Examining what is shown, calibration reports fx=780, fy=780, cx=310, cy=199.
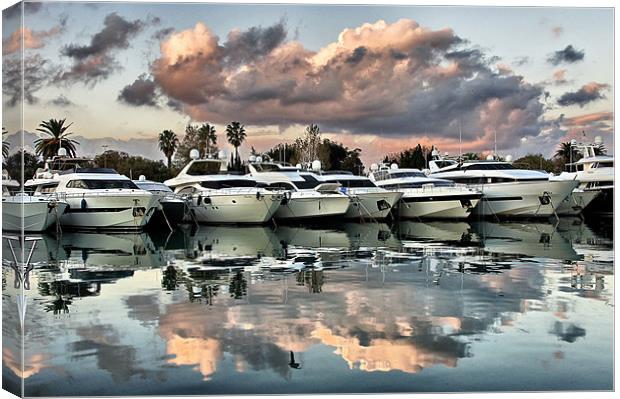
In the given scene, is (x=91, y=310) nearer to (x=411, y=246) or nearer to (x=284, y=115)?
(x=411, y=246)

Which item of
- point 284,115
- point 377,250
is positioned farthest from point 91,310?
point 284,115

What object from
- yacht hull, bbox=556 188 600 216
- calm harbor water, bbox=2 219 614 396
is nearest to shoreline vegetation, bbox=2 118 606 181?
yacht hull, bbox=556 188 600 216

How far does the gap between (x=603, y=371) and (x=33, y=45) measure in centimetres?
550

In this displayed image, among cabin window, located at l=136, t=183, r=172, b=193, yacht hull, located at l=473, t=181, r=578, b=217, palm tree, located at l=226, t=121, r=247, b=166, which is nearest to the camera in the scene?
palm tree, located at l=226, t=121, r=247, b=166

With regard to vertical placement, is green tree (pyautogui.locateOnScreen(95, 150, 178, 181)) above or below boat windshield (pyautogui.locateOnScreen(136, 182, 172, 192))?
above

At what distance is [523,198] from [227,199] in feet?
37.6

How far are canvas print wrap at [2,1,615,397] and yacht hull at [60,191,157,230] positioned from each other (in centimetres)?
6

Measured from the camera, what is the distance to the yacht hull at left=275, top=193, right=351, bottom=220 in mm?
28125

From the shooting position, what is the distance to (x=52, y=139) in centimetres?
1120

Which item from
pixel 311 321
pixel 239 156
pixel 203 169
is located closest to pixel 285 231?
pixel 203 169

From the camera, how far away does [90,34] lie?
9.38 m

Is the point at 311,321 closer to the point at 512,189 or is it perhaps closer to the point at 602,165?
the point at 602,165

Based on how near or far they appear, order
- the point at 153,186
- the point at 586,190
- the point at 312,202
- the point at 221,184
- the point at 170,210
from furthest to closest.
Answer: the point at 586,190 < the point at 153,186 < the point at 221,184 < the point at 312,202 < the point at 170,210

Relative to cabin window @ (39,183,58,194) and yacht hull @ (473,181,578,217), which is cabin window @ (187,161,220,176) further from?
yacht hull @ (473,181,578,217)
